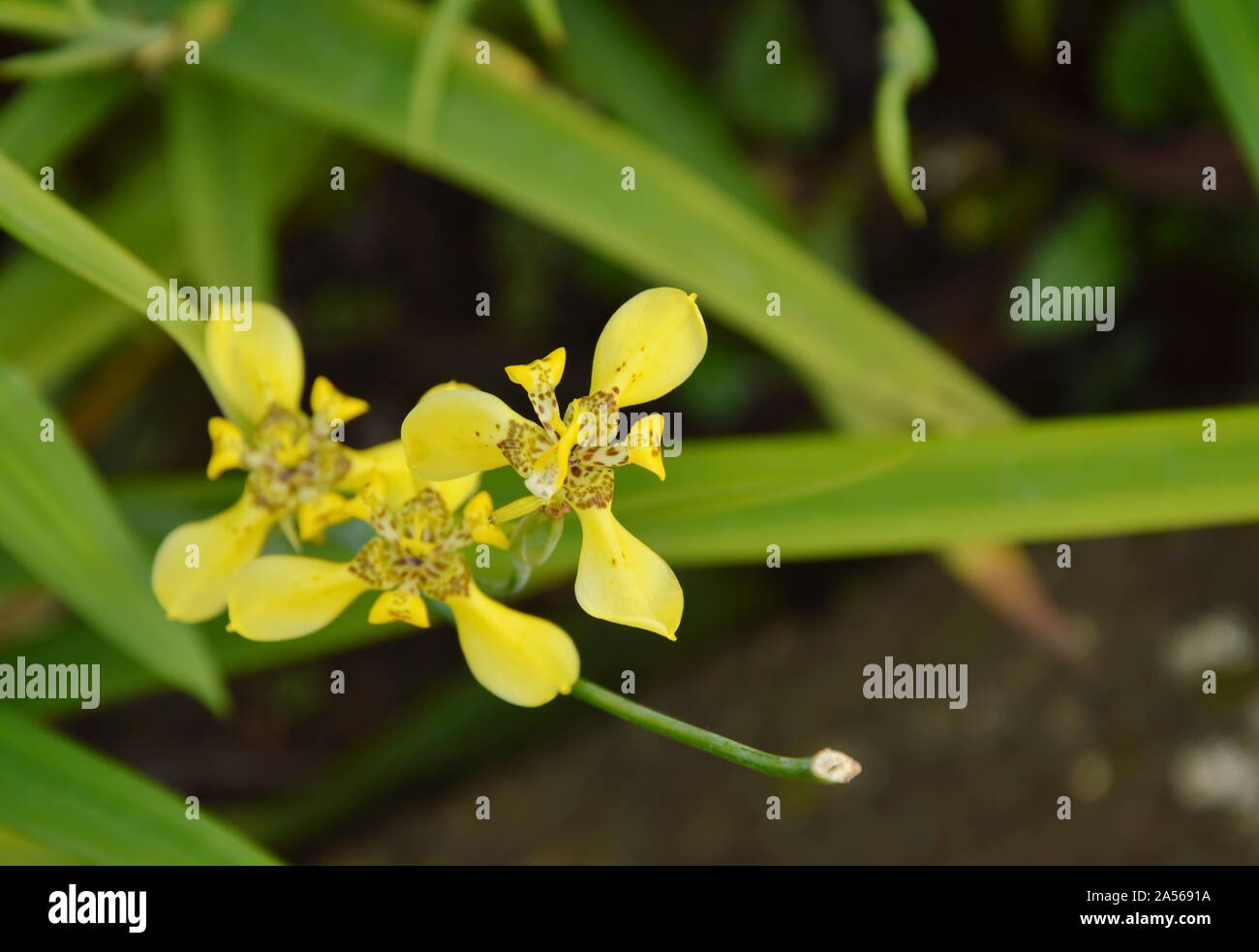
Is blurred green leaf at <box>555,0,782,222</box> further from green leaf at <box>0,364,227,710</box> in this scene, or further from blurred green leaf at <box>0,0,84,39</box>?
green leaf at <box>0,364,227,710</box>

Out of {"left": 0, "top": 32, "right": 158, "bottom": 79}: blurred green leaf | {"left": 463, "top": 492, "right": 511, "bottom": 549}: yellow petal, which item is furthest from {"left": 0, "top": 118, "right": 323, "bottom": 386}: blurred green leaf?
{"left": 463, "top": 492, "right": 511, "bottom": 549}: yellow petal

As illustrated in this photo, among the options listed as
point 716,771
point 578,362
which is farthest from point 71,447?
point 716,771

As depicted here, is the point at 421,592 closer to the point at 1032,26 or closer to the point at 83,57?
the point at 83,57

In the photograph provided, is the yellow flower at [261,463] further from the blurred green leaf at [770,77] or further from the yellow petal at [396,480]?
the blurred green leaf at [770,77]

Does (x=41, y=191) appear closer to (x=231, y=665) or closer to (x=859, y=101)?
(x=231, y=665)

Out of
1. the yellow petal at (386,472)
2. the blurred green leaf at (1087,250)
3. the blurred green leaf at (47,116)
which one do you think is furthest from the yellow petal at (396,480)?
the blurred green leaf at (1087,250)

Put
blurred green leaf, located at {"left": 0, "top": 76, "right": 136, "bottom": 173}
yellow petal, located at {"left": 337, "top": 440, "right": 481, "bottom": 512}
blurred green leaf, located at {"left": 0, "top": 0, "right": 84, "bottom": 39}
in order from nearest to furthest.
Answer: yellow petal, located at {"left": 337, "top": 440, "right": 481, "bottom": 512} → blurred green leaf, located at {"left": 0, "top": 0, "right": 84, "bottom": 39} → blurred green leaf, located at {"left": 0, "top": 76, "right": 136, "bottom": 173}

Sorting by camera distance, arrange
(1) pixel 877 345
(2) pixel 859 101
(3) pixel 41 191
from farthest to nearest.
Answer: (2) pixel 859 101
(1) pixel 877 345
(3) pixel 41 191
